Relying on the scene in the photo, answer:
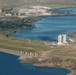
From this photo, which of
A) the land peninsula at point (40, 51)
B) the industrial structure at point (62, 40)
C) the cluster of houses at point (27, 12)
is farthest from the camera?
the cluster of houses at point (27, 12)

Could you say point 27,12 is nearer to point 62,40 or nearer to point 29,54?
point 62,40

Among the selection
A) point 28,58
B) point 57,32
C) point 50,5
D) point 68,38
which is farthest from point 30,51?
point 50,5

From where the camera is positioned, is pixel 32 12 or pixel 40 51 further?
pixel 32 12

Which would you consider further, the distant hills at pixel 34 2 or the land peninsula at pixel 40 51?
the distant hills at pixel 34 2

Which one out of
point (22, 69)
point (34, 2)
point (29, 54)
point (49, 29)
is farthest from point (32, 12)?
point (22, 69)

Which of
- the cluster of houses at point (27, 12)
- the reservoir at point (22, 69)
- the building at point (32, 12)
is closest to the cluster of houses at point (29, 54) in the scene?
the reservoir at point (22, 69)

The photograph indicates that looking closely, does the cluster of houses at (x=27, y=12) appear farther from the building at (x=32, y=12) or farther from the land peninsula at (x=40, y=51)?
the land peninsula at (x=40, y=51)

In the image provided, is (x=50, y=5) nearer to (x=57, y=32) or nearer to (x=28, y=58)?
(x=57, y=32)

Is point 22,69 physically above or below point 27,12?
below
